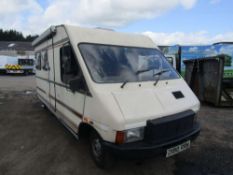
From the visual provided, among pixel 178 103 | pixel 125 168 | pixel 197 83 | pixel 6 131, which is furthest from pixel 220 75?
pixel 6 131

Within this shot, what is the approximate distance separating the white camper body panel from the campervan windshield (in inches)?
4.6

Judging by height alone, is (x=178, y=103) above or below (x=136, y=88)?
below

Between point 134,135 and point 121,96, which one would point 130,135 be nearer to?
point 134,135

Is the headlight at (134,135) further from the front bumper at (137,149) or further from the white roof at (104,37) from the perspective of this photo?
the white roof at (104,37)

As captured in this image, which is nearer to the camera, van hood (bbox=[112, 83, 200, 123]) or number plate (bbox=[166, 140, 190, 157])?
van hood (bbox=[112, 83, 200, 123])

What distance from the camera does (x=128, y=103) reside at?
3.14 m

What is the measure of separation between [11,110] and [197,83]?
7.25 m

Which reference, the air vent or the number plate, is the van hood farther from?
the number plate

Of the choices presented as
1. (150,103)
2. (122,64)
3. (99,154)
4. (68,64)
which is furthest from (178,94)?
(68,64)

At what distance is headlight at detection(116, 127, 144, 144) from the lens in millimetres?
2926

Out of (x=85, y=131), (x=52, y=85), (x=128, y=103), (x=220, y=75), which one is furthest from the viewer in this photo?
(x=220, y=75)

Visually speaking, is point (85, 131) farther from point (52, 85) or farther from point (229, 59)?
point (229, 59)

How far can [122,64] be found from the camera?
3846mm

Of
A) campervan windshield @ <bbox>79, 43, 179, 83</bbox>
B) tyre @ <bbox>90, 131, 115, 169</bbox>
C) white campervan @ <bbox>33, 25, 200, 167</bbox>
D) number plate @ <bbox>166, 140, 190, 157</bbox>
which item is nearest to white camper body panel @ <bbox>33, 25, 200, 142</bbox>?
white campervan @ <bbox>33, 25, 200, 167</bbox>
